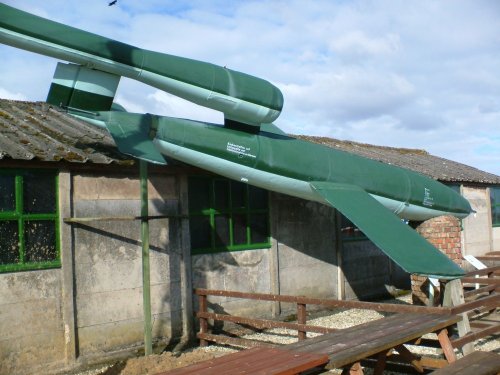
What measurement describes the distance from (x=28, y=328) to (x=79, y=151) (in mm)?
2399

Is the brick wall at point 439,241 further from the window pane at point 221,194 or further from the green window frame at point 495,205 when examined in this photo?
the green window frame at point 495,205

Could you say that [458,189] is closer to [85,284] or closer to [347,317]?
[347,317]

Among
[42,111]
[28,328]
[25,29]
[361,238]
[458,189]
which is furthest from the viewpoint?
[458,189]

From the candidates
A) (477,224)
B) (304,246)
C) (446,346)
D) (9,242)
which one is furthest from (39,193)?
(477,224)

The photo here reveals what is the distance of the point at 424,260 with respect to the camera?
7543 millimetres

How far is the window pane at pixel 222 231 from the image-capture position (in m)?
9.70

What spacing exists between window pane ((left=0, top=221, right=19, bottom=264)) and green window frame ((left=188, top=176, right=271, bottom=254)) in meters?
2.85

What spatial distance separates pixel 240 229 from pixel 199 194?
42.9 inches

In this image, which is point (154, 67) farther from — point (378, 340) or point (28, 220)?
point (378, 340)

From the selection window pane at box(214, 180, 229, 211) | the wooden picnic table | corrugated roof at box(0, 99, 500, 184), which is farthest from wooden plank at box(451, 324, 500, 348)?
corrugated roof at box(0, 99, 500, 184)

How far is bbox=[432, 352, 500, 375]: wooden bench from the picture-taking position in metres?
5.49

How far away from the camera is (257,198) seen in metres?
10.5

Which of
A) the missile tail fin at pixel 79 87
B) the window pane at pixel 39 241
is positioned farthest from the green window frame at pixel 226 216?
the missile tail fin at pixel 79 87

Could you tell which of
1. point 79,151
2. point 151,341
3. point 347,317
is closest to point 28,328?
point 151,341
